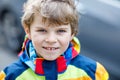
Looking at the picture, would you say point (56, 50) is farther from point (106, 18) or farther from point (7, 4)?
point (7, 4)

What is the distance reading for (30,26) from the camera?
12.4ft

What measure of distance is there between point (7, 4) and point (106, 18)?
219 centimetres

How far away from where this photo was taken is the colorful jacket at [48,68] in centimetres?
380

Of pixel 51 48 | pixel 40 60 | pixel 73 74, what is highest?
pixel 51 48

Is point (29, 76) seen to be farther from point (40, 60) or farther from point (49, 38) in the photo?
point (49, 38)

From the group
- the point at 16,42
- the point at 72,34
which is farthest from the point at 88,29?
the point at 72,34

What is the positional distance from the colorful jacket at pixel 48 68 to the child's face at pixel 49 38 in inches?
3.7

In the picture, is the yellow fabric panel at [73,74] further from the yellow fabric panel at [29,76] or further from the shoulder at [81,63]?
the yellow fabric panel at [29,76]

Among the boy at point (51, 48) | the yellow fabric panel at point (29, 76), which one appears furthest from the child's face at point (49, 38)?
the yellow fabric panel at point (29, 76)

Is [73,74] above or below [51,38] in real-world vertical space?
below

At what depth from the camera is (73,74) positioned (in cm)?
387

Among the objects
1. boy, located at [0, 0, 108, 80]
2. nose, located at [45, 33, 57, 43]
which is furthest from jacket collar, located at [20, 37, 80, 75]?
nose, located at [45, 33, 57, 43]

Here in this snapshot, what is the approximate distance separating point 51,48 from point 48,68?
0.21m

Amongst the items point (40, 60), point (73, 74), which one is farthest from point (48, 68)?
point (73, 74)
